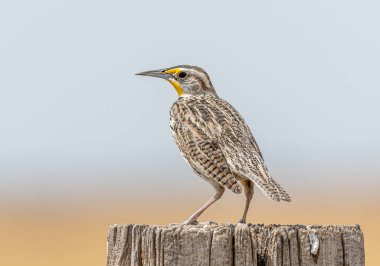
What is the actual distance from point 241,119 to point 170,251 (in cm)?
290

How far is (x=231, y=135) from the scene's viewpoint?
7.27 m

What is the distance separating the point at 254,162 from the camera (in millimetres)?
7059

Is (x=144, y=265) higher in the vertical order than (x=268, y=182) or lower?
lower

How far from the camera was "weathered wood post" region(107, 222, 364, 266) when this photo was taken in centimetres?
472

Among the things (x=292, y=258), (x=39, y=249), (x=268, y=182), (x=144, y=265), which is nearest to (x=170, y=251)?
(x=144, y=265)

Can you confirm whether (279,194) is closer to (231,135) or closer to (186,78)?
(231,135)

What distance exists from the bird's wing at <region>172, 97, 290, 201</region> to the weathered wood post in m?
1.75

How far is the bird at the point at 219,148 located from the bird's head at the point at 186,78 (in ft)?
0.94

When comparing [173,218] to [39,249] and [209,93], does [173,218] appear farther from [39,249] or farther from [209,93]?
[209,93]

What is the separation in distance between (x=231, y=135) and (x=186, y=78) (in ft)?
3.77

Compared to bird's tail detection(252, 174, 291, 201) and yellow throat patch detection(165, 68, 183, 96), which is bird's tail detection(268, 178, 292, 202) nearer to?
bird's tail detection(252, 174, 291, 201)

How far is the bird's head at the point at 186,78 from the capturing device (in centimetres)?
827

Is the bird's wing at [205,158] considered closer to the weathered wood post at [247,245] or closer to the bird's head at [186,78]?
the bird's head at [186,78]

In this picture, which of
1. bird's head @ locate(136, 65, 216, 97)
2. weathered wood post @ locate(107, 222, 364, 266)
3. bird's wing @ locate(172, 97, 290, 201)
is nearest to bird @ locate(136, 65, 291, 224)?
bird's wing @ locate(172, 97, 290, 201)
